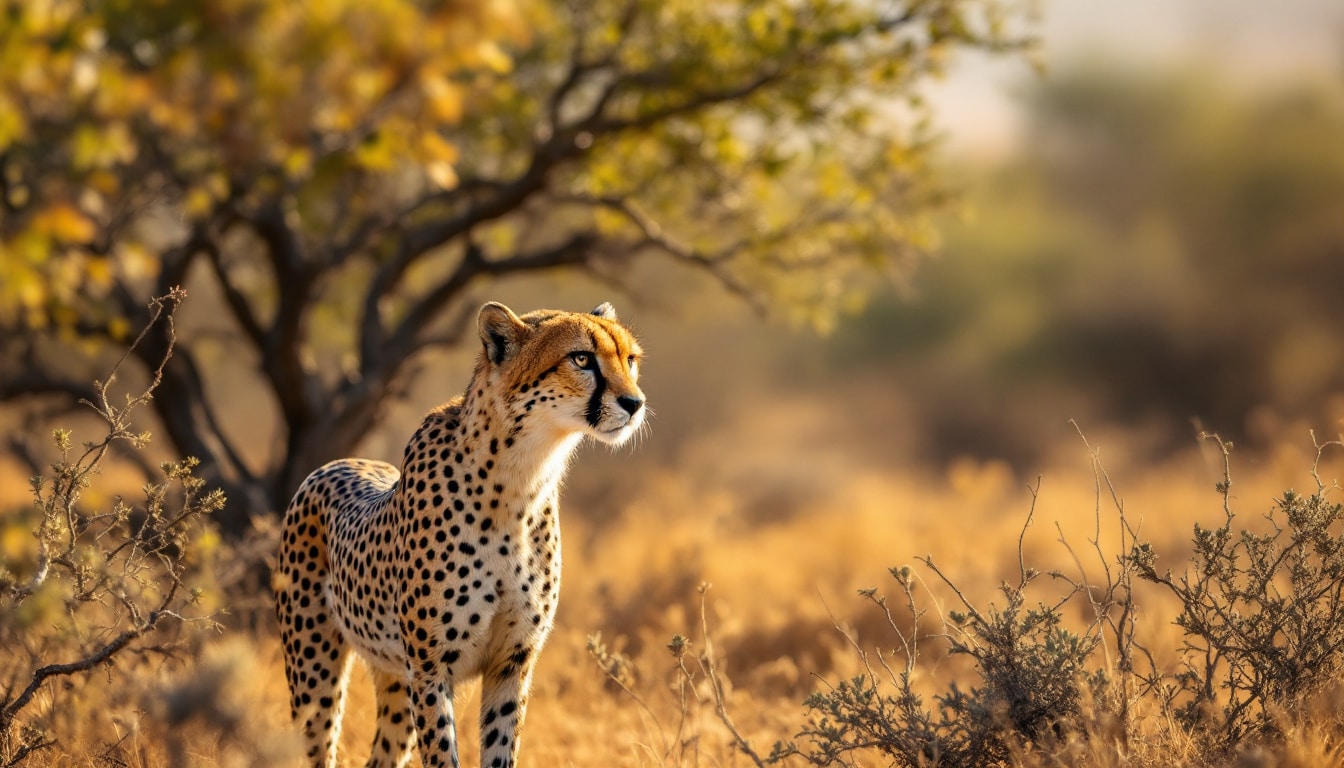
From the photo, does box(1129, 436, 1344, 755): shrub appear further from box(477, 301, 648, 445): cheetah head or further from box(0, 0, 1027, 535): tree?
box(0, 0, 1027, 535): tree

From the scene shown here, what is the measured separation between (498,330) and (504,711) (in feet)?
3.86

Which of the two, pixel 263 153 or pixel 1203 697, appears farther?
pixel 263 153

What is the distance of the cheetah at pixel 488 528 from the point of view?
4238 mm

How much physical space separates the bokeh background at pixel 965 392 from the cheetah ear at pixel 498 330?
1.47 metres

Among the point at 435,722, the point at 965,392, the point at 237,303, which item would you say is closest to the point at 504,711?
the point at 435,722

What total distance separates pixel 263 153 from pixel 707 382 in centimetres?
2352

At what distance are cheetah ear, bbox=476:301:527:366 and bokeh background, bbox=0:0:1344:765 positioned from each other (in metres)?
1.47

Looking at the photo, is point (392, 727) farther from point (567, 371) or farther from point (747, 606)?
point (747, 606)

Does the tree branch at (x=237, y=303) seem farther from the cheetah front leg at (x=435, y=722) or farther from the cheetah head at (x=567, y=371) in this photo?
the cheetah front leg at (x=435, y=722)

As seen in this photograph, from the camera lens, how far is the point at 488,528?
14.1 ft

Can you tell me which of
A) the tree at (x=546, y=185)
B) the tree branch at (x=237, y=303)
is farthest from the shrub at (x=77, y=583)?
the tree branch at (x=237, y=303)

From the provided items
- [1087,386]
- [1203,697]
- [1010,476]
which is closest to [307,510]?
[1203,697]

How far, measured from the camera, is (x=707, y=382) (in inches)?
1214

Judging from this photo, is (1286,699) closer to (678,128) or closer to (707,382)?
(678,128)
